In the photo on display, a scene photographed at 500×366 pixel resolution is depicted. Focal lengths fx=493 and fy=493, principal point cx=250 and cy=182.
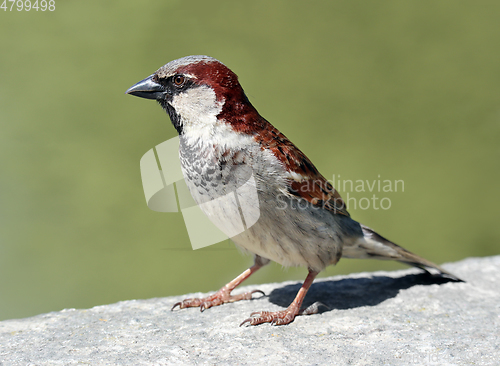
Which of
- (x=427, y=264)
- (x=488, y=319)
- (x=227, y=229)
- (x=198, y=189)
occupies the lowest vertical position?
(x=488, y=319)

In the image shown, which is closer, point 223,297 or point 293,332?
point 293,332

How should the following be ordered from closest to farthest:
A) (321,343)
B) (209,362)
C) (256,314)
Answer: (209,362), (321,343), (256,314)

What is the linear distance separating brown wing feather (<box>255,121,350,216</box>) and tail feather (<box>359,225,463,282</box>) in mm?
393

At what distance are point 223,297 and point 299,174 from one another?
1.24 meters

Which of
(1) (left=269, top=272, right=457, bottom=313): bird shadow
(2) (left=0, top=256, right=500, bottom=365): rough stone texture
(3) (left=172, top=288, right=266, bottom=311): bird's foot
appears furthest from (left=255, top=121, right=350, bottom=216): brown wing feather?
(3) (left=172, top=288, right=266, bottom=311): bird's foot

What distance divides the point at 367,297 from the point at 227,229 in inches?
57.1

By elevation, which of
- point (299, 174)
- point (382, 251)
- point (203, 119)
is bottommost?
point (382, 251)

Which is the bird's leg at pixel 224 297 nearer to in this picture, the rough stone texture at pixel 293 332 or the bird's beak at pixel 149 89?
the rough stone texture at pixel 293 332

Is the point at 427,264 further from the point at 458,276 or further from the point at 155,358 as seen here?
the point at 155,358

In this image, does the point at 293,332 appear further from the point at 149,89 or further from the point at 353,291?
the point at 149,89

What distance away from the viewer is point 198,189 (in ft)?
11.1

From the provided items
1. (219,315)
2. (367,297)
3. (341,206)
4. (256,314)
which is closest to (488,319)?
(367,297)

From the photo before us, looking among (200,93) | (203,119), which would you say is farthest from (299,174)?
(200,93)

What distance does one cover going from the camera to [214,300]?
400 cm
